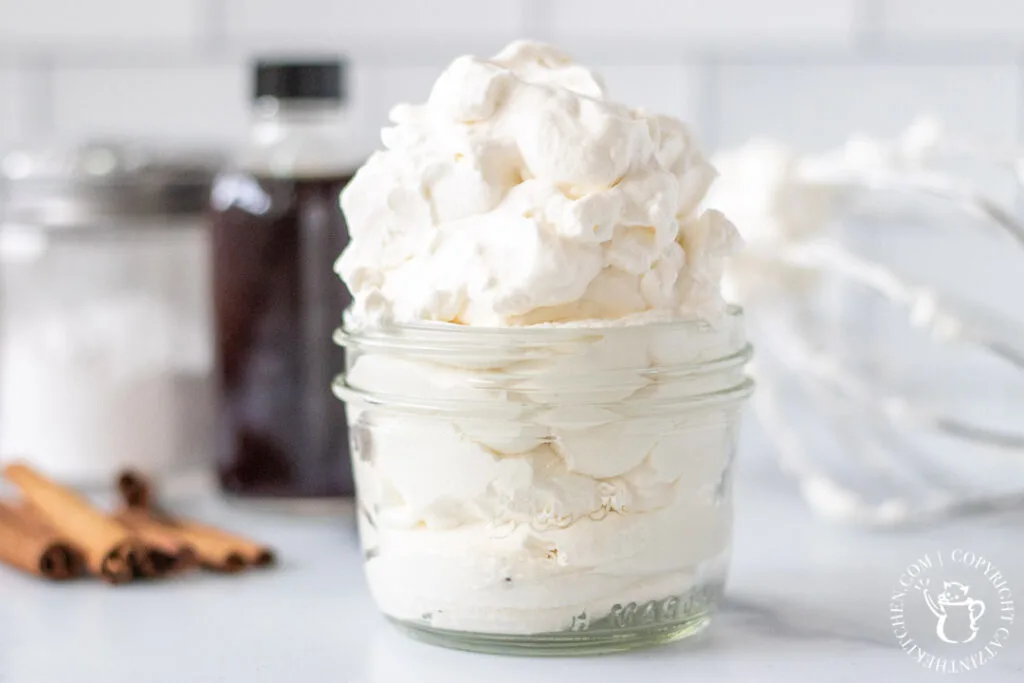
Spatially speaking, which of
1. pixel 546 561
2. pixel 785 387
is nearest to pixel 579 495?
pixel 546 561

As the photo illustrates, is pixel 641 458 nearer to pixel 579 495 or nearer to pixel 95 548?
pixel 579 495

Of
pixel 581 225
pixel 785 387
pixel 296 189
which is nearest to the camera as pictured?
pixel 581 225

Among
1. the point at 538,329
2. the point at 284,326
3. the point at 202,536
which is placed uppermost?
the point at 538,329

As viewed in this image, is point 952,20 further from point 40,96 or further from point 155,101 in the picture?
point 40,96

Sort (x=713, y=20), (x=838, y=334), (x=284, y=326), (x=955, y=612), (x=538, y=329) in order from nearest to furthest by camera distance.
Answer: (x=538, y=329) < (x=955, y=612) < (x=284, y=326) < (x=838, y=334) < (x=713, y=20)

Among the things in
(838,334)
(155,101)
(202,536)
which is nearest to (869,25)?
(838,334)

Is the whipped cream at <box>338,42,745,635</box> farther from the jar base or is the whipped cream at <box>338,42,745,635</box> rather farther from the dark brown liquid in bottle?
the dark brown liquid in bottle

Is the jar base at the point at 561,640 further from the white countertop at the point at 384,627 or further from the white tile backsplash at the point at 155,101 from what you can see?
the white tile backsplash at the point at 155,101
